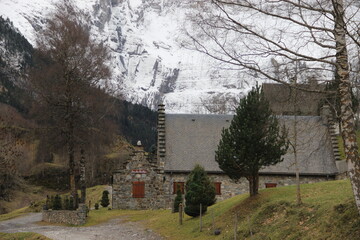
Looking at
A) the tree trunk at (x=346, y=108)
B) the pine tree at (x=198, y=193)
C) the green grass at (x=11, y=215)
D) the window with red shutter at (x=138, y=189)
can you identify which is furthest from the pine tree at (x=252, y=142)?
the green grass at (x=11, y=215)

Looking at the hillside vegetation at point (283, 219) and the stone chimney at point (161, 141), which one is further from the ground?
the stone chimney at point (161, 141)

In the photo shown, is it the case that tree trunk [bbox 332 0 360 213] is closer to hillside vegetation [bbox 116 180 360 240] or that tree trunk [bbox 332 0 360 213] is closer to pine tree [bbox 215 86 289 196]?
hillside vegetation [bbox 116 180 360 240]

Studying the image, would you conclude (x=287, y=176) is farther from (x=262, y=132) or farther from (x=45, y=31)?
(x=45, y=31)

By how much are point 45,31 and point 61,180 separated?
36.2 meters

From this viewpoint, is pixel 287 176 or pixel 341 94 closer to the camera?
pixel 341 94

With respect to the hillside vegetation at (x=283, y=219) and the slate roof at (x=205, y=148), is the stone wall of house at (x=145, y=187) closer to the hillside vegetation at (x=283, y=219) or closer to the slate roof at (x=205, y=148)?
the slate roof at (x=205, y=148)

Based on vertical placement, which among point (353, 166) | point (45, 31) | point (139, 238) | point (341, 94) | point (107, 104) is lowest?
point (139, 238)

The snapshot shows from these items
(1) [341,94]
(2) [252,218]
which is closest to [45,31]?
(2) [252,218]

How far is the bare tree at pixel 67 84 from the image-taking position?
29188mm

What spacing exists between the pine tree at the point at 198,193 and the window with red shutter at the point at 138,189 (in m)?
Answer: 12.3

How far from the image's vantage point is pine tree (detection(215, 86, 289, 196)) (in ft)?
66.4

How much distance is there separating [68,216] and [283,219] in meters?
16.1

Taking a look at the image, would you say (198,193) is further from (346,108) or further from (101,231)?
(346,108)

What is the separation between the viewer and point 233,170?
21.0 m
